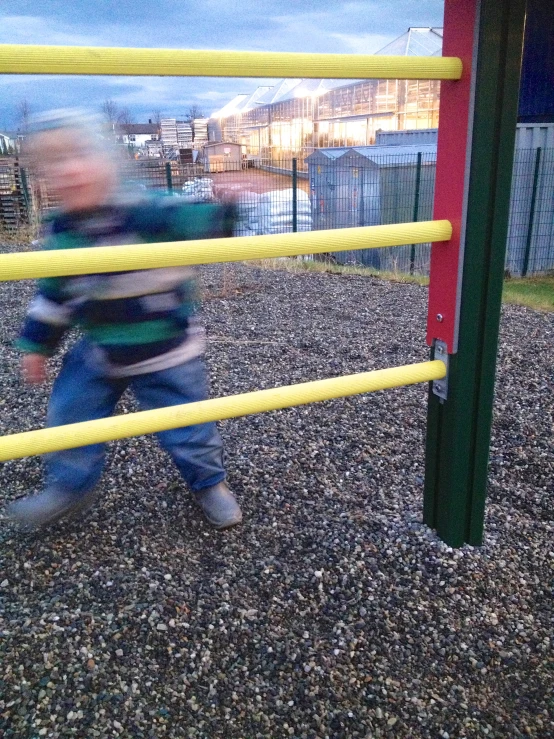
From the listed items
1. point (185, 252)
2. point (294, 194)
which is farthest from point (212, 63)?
point (294, 194)

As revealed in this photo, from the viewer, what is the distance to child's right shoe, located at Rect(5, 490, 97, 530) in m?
1.77

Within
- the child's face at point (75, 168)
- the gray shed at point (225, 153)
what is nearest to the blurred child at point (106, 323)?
the child's face at point (75, 168)

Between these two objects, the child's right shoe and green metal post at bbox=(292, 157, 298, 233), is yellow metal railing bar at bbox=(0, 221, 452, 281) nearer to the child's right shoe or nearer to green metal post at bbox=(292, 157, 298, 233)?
the child's right shoe

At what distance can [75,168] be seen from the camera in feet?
5.06

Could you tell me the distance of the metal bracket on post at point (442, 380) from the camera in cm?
151

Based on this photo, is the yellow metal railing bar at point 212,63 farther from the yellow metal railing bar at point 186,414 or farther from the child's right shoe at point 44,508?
the child's right shoe at point 44,508

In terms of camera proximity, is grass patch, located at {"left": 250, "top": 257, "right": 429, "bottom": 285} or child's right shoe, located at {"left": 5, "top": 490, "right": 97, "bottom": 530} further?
grass patch, located at {"left": 250, "top": 257, "right": 429, "bottom": 285}

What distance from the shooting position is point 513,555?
66.9 inches

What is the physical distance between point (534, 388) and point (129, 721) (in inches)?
95.6

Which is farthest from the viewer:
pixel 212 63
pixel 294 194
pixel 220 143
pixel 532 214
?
pixel 294 194

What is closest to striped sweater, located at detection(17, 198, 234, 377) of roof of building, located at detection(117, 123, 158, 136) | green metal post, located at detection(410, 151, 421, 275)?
roof of building, located at detection(117, 123, 158, 136)

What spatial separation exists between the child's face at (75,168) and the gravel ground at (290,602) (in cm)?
94

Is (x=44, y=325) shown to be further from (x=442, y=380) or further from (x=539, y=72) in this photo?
(x=539, y=72)

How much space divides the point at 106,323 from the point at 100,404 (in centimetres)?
26
